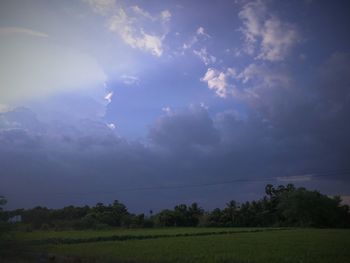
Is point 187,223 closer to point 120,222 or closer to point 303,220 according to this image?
point 120,222

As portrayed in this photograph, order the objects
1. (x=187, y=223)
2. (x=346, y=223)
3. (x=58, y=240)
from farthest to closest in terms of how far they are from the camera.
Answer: (x=187, y=223), (x=346, y=223), (x=58, y=240)

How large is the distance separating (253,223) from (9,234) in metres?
77.7

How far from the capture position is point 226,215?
96.2 metres

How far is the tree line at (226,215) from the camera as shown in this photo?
281ft

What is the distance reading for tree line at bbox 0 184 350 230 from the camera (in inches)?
3371

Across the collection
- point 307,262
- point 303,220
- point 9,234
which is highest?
point 303,220

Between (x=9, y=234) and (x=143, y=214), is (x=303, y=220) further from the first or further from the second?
(x=9, y=234)

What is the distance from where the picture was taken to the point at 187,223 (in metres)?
100

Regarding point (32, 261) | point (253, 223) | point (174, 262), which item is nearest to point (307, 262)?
point (174, 262)

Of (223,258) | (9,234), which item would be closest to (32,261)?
(9,234)

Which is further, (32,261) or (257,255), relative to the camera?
(257,255)

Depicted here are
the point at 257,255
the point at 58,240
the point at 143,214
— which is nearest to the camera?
the point at 257,255

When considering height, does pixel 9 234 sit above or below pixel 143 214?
below

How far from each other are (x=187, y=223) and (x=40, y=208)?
37588 mm
